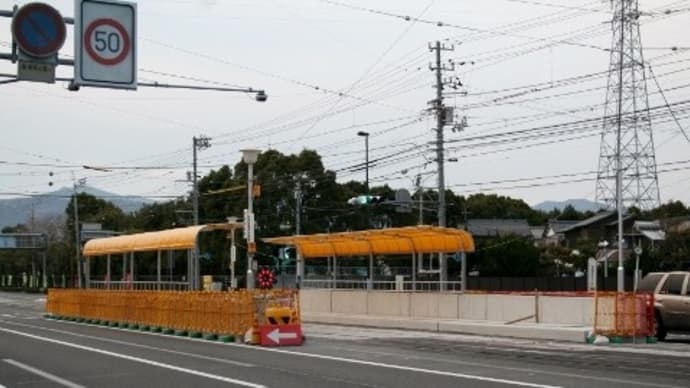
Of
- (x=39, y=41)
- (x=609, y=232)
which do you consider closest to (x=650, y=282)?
(x=39, y=41)

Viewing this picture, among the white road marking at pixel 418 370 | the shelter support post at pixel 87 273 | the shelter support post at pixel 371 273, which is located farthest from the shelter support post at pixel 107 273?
the white road marking at pixel 418 370

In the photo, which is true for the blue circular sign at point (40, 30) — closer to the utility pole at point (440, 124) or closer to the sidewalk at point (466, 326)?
the sidewalk at point (466, 326)

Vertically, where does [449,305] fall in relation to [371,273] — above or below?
below

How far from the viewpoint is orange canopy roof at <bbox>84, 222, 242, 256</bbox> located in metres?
32.9

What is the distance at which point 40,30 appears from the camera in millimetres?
12961

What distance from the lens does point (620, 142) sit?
1946 inches

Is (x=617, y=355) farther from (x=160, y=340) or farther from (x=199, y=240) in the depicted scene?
(x=199, y=240)

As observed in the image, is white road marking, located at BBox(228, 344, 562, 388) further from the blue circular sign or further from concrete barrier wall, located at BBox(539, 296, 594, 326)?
concrete barrier wall, located at BBox(539, 296, 594, 326)

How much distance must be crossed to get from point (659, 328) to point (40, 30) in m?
19.5

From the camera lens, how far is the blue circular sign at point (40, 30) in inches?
506

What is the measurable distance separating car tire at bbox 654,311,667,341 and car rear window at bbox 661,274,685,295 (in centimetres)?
74

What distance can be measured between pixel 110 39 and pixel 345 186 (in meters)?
69.1

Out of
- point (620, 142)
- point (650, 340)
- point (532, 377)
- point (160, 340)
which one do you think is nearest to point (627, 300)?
point (650, 340)

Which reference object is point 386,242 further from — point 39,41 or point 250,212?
point 39,41
